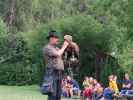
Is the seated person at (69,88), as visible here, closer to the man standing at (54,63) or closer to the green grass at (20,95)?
the green grass at (20,95)

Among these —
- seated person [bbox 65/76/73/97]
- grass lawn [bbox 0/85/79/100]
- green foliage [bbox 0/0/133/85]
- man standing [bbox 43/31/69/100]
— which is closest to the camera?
man standing [bbox 43/31/69/100]

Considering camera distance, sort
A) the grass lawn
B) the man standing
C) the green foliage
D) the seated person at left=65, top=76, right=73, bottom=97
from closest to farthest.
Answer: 1. the man standing
2. the grass lawn
3. the seated person at left=65, top=76, right=73, bottom=97
4. the green foliage

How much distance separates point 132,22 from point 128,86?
528cm

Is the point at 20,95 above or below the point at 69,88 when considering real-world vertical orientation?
below

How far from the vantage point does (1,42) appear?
137 feet

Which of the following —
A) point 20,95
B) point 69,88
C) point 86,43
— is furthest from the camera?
point 86,43

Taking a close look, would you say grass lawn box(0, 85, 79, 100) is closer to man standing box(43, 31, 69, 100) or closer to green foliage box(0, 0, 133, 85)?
green foliage box(0, 0, 133, 85)

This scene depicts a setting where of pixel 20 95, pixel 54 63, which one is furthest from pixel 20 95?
pixel 54 63

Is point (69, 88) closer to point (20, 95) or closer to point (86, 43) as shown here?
point (20, 95)

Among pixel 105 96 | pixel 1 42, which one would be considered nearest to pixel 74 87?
pixel 105 96

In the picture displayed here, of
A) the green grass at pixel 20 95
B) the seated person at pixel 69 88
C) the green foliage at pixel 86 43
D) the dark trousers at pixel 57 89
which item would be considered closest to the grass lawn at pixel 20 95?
the green grass at pixel 20 95

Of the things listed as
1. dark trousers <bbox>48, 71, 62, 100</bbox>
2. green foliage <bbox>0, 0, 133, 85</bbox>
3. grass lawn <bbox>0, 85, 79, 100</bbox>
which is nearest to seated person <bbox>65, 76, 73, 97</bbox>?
grass lawn <bbox>0, 85, 79, 100</bbox>

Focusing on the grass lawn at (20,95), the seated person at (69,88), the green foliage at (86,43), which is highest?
the green foliage at (86,43)

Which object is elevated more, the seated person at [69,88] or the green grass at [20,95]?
the seated person at [69,88]
